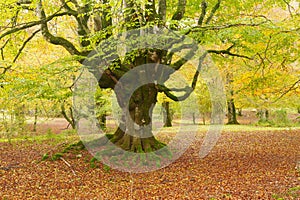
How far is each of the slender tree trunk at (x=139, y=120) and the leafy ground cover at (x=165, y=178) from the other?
1343 millimetres

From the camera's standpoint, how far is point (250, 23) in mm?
7680

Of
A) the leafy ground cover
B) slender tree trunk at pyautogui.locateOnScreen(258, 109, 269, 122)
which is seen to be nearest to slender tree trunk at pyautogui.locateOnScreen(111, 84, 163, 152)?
the leafy ground cover

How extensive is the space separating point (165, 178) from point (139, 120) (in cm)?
291

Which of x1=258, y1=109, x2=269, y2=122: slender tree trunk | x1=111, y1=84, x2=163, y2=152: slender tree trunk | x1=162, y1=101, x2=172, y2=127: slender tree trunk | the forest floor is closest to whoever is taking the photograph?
the forest floor

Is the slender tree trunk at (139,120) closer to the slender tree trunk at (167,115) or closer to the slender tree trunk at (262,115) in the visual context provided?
the slender tree trunk at (167,115)

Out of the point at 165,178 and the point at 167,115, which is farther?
the point at 167,115

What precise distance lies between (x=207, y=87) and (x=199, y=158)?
16.3 meters

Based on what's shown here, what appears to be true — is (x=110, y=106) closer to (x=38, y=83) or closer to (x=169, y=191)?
(x=38, y=83)

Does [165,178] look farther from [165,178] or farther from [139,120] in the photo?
[139,120]

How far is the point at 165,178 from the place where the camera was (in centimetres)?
856

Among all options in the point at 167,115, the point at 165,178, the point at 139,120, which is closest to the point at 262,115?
the point at 167,115

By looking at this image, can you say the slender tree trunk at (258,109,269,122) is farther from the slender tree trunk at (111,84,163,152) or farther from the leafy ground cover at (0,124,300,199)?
the slender tree trunk at (111,84,163,152)

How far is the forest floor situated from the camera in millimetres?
7047

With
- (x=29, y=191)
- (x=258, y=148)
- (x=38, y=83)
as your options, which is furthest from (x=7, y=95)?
(x=258, y=148)
